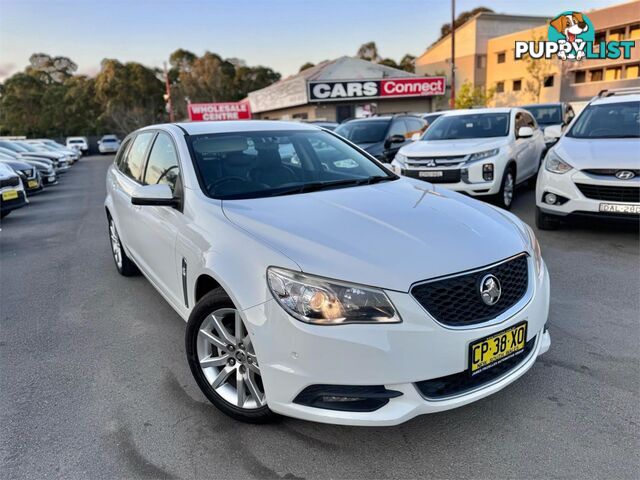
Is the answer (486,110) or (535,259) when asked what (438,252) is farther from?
(486,110)

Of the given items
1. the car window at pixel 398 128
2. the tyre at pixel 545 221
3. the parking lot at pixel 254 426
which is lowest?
the parking lot at pixel 254 426

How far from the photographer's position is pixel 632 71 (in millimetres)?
38531

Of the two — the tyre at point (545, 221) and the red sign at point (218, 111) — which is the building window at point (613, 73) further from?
the tyre at point (545, 221)

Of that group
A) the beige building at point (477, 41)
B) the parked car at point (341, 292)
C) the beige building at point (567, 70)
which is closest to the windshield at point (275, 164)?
the parked car at point (341, 292)

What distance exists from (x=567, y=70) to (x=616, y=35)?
4262mm

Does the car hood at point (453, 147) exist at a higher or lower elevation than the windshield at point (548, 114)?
lower

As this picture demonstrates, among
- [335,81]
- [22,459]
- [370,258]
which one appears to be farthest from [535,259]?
[335,81]

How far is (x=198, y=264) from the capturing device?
288cm

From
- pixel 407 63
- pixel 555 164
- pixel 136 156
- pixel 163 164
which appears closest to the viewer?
pixel 163 164

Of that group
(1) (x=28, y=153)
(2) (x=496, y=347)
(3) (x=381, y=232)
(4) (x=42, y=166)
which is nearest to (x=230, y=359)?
(3) (x=381, y=232)

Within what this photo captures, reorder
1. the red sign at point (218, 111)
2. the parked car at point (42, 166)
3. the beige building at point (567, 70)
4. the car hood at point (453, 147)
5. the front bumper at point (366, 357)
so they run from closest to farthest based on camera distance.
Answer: the front bumper at point (366, 357) → the car hood at point (453, 147) → the parked car at point (42, 166) → the beige building at point (567, 70) → the red sign at point (218, 111)

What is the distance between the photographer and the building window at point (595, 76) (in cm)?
4091

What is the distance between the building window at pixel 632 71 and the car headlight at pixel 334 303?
4524cm

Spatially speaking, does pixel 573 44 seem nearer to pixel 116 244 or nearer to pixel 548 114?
pixel 548 114
